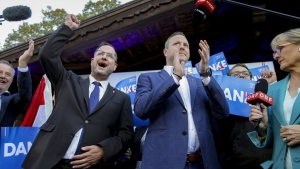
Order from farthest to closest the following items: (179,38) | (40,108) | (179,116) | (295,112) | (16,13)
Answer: (40,108) < (16,13) < (179,38) < (179,116) < (295,112)

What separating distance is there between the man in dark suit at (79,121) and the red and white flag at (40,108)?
125 cm

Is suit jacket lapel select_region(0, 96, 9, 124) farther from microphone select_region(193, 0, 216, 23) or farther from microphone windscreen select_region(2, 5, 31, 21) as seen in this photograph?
microphone select_region(193, 0, 216, 23)

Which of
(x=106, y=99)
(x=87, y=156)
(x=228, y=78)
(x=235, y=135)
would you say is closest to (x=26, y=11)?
(x=106, y=99)

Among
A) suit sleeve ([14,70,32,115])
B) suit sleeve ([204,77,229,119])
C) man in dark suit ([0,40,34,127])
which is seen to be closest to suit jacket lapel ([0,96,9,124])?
man in dark suit ([0,40,34,127])

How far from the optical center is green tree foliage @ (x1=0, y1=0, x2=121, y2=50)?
24.6 metres

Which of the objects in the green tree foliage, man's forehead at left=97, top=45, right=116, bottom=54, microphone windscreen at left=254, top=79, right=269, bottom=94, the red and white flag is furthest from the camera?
the green tree foliage

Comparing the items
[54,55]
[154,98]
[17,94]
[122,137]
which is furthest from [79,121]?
[17,94]

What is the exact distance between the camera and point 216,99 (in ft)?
10.1

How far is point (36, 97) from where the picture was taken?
4.86 meters

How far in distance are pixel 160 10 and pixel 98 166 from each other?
326 cm

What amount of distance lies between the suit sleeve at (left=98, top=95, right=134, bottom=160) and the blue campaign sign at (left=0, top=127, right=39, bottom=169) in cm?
133

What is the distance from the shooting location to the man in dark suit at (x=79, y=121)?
313 cm

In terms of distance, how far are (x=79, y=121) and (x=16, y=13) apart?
2.13m

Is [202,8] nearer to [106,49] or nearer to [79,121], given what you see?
[106,49]
